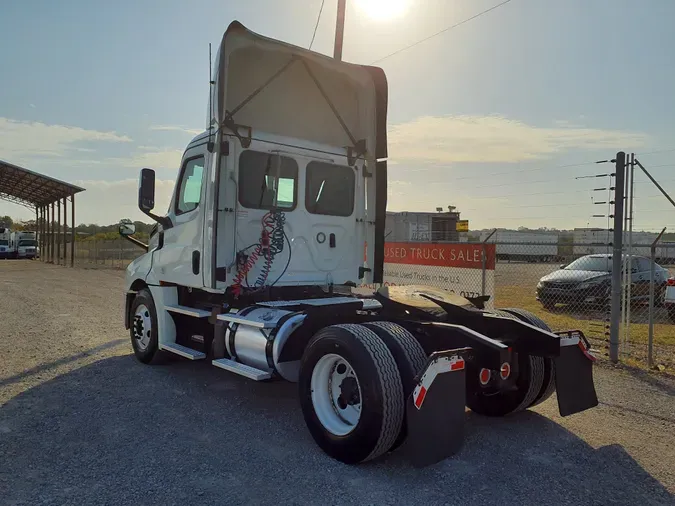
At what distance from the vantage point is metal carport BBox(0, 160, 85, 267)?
28922 millimetres

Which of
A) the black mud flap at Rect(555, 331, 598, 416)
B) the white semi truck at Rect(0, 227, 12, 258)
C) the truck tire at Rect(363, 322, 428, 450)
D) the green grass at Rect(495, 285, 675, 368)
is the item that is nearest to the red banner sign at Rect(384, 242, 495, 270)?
the green grass at Rect(495, 285, 675, 368)

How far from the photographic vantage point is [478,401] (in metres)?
5.17

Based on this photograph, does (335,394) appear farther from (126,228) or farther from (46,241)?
(46,241)

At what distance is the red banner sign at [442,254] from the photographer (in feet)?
29.6

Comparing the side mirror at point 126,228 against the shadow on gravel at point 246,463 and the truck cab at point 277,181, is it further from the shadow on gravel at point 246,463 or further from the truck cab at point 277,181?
the shadow on gravel at point 246,463

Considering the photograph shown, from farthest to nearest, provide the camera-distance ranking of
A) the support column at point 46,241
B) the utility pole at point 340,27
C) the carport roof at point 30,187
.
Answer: the support column at point 46,241, the carport roof at point 30,187, the utility pole at point 340,27

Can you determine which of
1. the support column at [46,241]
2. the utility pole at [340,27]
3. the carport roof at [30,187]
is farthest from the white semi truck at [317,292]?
the support column at [46,241]

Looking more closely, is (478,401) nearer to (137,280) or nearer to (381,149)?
(381,149)

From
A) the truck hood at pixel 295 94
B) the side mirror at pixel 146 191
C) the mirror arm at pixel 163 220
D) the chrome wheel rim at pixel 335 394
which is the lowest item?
the chrome wheel rim at pixel 335 394

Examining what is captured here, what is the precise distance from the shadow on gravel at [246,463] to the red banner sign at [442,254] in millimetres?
4122

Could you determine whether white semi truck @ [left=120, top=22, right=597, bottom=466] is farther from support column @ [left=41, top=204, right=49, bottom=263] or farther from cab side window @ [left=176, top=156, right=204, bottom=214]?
support column @ [left=41, top=204, right=49, bottom=263]

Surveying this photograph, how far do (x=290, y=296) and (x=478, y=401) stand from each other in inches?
94.1

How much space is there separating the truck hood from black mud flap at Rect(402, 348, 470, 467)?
343 centimetres

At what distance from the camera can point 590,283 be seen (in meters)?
11.5
